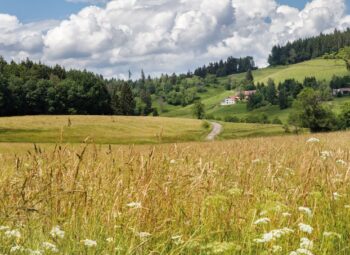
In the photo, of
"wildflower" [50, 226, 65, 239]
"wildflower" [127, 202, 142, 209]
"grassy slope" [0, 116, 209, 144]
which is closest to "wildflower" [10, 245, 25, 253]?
"wildflower" [50, 226, 65, 239]

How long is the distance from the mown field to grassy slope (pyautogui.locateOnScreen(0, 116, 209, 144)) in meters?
79.3

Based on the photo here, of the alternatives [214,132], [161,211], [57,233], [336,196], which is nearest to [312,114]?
[214,132]

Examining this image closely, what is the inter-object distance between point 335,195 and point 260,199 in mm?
898

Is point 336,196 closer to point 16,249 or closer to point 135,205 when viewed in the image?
point 135,205

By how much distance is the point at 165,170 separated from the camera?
19.4ft

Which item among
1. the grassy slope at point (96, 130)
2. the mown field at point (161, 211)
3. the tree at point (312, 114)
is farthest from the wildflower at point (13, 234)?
the tree at point (312, 114)

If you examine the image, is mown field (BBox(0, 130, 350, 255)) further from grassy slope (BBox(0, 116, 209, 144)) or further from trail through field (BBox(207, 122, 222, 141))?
trail through field (BBox(207, 122, 222, 141))

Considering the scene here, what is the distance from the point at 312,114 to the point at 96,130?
5387 cm

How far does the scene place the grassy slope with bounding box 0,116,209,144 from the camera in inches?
3580

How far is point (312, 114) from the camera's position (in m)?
112

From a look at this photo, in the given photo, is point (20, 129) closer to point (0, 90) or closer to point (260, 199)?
point (0, 90)

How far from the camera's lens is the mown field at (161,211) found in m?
3.71

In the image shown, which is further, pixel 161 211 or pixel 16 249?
pixel 161 211

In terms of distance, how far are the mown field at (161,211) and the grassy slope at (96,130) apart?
79338 mm
